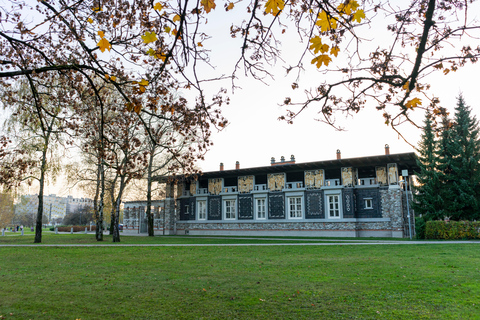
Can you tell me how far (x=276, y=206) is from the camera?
35.8 meters

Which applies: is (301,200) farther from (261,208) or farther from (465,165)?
(465,165)

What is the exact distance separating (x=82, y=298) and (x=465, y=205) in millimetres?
33567

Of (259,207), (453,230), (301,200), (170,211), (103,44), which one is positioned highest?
(103,44)

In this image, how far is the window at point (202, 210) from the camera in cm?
4053

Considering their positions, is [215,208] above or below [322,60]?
below

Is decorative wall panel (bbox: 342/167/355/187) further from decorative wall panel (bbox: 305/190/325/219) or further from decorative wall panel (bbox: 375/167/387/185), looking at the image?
decorative wall panel (bbox: 305/190/325/219)

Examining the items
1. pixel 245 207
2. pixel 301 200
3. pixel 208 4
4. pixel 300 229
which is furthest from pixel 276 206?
pixel 208 4

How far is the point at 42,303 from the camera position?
6.12 meters

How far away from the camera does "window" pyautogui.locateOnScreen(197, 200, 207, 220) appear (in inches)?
1596

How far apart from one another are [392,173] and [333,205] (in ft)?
20.6

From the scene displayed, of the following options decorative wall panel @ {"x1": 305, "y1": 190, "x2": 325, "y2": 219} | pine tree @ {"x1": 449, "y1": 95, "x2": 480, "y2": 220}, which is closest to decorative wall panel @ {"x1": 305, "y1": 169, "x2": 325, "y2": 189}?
decorative wall panel @ {"x1": 305, "y1": 190, "x2": 325, "y2": 219}

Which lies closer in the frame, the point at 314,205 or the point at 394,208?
the point at 394,208

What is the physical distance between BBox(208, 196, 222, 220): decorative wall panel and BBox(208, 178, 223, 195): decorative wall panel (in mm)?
742

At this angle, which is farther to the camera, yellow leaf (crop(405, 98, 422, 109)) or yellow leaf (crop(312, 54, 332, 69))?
yellow leaf (crop(405, 98, 422, 109))
